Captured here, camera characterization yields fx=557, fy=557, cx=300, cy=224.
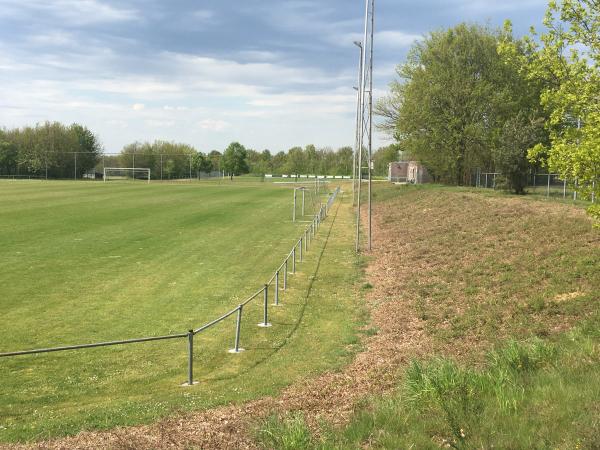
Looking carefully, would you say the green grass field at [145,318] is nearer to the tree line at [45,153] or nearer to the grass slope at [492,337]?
the grass slope at [492,337]

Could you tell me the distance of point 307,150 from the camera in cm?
17038

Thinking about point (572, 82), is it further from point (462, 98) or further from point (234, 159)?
point (234, 159)

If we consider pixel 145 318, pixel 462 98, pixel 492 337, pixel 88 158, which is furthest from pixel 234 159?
pixel 492 337

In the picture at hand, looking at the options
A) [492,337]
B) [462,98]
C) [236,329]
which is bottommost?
[236,329]

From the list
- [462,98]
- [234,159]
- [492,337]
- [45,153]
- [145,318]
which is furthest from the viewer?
[234,159]

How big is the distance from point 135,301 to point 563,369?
12.0 meters

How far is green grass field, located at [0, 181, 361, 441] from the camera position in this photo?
30.6 ft

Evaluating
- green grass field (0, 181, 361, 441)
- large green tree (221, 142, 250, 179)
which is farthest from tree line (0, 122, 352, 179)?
green grass field (0, 181, 361, 441)

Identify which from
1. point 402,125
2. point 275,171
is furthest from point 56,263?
point 275,171

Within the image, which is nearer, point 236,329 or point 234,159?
point 236,329

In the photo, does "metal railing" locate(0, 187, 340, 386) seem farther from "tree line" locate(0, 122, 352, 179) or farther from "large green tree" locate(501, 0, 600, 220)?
"tree line" locate(0, 122, 352, 179)

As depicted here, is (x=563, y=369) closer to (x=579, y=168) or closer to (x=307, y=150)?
(x=579, y=168)

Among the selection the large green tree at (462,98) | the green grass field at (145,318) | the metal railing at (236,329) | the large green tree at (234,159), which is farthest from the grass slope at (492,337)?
the large green tree at (234,159)

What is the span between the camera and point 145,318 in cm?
1444
